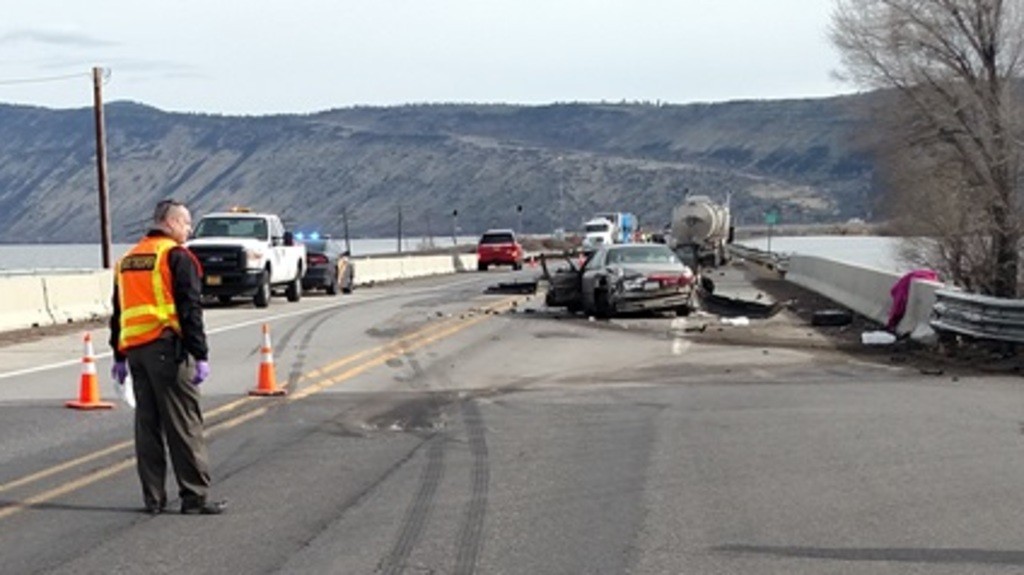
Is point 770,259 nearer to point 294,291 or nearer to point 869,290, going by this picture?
point 294,291

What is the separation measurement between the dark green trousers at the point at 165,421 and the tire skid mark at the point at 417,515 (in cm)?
131

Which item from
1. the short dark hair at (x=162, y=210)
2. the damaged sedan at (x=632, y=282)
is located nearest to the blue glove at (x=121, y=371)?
the short dark hair at (x=162, y=210)

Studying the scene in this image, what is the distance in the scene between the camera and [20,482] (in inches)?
374

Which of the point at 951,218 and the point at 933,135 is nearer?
the point at 951,218

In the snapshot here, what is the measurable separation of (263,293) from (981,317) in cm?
1802

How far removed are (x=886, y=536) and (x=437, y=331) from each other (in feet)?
53.4

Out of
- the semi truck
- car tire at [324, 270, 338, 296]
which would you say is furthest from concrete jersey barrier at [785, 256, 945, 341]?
the semi truck

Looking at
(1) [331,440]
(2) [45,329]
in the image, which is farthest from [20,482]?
(2) [45,329]

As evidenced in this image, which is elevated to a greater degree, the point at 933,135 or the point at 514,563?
the point at 933,135

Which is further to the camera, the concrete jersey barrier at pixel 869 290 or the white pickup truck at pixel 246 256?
the white pickup truck at pixel 246 256

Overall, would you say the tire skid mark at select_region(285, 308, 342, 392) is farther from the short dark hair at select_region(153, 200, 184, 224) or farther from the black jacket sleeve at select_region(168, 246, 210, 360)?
the black jacket sleeve at select_region(168, 246, 210, 360)

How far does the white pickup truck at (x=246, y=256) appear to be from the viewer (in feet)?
101

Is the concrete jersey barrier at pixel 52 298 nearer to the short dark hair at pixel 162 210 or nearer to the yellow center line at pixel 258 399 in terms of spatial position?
the yellow center line at pixel 258 399

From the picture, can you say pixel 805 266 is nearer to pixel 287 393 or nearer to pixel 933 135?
pixel 933 135
